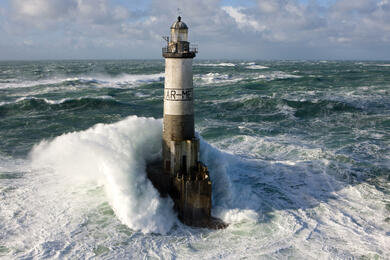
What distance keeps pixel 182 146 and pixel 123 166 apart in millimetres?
2553

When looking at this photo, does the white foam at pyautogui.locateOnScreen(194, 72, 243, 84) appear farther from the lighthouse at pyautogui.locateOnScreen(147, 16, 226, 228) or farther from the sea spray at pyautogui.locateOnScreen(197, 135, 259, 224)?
the lighthouse at pyautogui.locateOnScreen(147, 16, 226, 228)

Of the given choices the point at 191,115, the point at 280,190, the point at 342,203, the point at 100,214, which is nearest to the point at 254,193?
the point at 280,190

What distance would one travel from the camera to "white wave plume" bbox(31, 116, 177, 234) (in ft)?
40.7

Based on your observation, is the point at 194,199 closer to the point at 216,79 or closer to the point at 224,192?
the point at 224,192

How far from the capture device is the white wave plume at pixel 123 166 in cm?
1241

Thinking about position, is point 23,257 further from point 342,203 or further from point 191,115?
point 342,203

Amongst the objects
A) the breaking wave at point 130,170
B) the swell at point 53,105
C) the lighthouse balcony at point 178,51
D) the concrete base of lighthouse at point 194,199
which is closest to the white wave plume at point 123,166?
the breaking wave at point 130,170

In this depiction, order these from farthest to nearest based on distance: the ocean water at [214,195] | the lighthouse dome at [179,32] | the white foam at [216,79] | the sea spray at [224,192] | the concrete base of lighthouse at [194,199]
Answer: the white foam at [216,79] < the sea spray at [224,192] < the lighthouse dome at [179,32] < the concrete base of lighthouse at [194,199] < the ocean water at [214,195]

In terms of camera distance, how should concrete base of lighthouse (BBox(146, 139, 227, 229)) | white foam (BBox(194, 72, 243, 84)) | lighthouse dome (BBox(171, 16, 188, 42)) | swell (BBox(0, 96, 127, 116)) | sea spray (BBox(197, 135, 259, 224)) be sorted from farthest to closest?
white foam (BBox(194, 72, 243, 84)) → swell (BBox(0, 96, 127, 116)) → sea spray (BBox(197, 135, 259, 224)) → lighthouse dome (BBox(171, 16, 188, 42)) → concrete base of lighthouse (BBox(146, 139, 227, 229))

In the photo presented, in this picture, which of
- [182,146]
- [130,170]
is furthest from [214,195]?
[130,170]

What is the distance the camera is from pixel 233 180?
627 inches

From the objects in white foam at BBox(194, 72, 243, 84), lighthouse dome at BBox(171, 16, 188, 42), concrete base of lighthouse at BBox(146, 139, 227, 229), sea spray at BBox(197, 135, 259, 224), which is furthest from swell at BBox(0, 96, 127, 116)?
white foam at BBox(194, 72, 243, 84)

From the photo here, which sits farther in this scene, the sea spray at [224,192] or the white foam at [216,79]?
the white foam at [216,79]

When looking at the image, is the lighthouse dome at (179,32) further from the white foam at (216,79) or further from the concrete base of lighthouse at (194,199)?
the white foam at (216,79)
